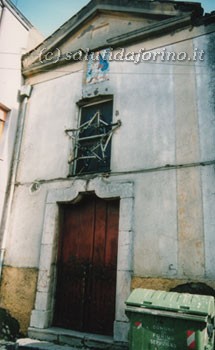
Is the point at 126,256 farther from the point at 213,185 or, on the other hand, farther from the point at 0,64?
the point at 0,64

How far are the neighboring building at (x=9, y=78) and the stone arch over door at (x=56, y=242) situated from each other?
4.17 feet

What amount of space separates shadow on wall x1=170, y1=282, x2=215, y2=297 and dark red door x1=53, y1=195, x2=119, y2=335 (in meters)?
1.24

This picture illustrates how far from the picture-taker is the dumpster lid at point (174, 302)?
3.42 meters

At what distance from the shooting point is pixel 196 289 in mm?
4293

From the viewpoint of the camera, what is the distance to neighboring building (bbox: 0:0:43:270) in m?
6.69

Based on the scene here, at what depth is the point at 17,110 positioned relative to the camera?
23.7 feet

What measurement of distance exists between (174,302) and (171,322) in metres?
0.23

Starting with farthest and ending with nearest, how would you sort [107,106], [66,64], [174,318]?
[66,64]
[107,106]
[174,318]

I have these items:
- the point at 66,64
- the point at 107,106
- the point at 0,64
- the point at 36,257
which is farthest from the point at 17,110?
the point at 36,257

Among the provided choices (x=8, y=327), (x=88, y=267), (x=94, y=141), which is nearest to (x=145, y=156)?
(x=94, y=141)

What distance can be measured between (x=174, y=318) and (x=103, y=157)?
3333mm

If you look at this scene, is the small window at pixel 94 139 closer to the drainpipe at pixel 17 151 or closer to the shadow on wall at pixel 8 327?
the drainpipe at pixel 17 151

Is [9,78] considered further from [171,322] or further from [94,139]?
[171,322]

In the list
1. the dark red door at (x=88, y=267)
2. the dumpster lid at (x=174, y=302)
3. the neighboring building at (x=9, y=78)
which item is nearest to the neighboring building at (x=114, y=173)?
the dark red door at (x=88, y=267)
